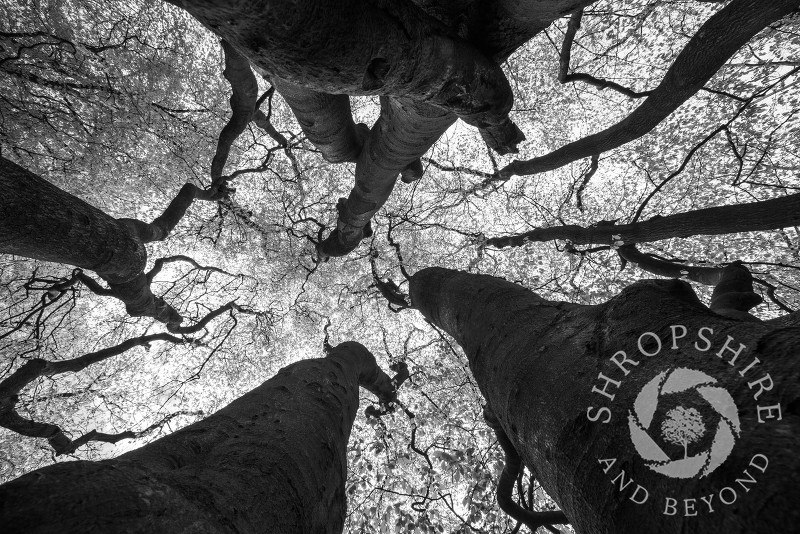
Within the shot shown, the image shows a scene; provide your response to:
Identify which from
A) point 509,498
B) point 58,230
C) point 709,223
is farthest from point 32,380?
point 709,223

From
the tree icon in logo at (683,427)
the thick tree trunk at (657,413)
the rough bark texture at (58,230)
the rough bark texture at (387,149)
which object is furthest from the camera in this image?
the rough bark texture at (387,149)

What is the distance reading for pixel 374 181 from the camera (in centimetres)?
551

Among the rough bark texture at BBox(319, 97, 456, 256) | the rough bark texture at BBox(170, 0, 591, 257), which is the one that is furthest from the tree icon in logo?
the rough bark texture at BBox(319, 97, 456, 256)

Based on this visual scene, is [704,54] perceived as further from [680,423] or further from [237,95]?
[237,95]

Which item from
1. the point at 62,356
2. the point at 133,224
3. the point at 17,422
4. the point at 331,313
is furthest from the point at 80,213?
the point at 62,356

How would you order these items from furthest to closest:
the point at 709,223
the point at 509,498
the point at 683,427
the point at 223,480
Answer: the point at 509,498 < the point at 709,223 < the point at 223,480 < the point at 683,427

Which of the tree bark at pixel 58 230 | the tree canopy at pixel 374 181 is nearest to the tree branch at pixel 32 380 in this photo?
the tree canopy at pixel 374 181

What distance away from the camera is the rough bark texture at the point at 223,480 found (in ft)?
3.16

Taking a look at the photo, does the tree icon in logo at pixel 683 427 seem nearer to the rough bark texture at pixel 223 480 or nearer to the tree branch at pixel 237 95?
the rough bark texture at pixel 223 480

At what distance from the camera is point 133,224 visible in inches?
206

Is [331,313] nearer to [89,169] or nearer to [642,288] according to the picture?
[89,169]

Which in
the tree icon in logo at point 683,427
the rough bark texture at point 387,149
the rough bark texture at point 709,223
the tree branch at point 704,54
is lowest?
the tree icon in logo at point 683,427

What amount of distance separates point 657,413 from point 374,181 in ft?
16.2

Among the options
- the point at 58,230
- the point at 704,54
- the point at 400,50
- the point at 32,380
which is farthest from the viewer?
the point at 32,380
